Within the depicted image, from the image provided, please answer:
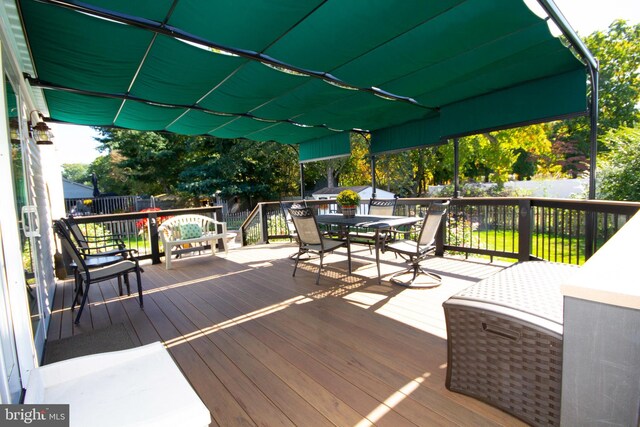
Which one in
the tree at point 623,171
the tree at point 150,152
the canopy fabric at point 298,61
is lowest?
the tree at point 623,171

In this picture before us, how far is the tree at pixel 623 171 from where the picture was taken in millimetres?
5661

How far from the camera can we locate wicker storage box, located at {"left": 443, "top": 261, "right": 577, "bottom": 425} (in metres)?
1.39

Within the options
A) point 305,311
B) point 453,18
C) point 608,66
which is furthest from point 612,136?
point 608,66

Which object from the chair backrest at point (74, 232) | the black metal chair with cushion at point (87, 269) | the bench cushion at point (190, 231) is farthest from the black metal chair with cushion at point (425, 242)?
the chair backrest at point (74, 232)

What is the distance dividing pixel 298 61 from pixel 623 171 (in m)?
6.30

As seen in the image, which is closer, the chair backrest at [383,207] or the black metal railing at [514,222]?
the black metal railing at [514,222]

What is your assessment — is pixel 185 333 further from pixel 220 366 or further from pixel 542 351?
pixel 542 351

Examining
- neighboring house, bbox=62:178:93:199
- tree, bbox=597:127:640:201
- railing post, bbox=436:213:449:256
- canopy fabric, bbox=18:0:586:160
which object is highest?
canopy fabric, bbox=18:0:586:160

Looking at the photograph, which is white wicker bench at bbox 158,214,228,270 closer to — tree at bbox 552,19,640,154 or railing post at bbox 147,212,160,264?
railing post at bbox 147,212,160,264

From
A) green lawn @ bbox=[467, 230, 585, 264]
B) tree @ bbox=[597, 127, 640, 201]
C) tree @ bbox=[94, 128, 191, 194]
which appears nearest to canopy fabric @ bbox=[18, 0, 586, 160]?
green lawn @ bbox=[467, 230, 585, 264]

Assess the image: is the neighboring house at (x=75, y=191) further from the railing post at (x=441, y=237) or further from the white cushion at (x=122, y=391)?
the white cushion at (x=122, y=391)

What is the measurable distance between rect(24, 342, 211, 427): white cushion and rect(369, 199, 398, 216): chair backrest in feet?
15.6

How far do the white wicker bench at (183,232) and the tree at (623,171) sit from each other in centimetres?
731

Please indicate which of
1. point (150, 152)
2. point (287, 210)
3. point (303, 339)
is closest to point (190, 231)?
point (287, 210)
